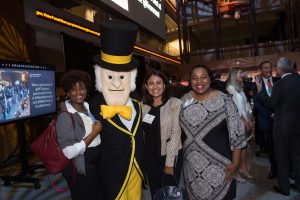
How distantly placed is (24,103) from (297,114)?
312 cm

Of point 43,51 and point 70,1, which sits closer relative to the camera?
point 43,51

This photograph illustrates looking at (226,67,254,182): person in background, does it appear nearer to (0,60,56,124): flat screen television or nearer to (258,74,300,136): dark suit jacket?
(258,74,300,136): dark suit jacket

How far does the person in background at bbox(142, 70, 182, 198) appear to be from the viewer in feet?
6.54

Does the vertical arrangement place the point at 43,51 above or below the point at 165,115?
above

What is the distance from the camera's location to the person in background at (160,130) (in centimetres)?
199

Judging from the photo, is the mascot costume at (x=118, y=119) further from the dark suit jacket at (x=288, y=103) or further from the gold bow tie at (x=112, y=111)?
the dark suit jacket at (x=288, y=103)

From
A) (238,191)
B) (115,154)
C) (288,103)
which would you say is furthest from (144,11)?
(115,154)

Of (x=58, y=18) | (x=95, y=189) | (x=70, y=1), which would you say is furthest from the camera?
(x=70, y=1)

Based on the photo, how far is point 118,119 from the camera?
1.81 meters

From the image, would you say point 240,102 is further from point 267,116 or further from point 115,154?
point 115,154

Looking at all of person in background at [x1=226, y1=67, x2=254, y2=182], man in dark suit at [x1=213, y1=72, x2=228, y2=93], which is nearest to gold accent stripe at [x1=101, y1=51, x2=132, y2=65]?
man in dark suit at [x1=213, y1=72, x2=228, y2=93]

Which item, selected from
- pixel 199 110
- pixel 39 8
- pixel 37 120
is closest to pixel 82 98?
pixel 199 110

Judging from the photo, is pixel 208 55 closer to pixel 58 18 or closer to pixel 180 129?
pixel 58 18

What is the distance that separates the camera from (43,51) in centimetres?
543
